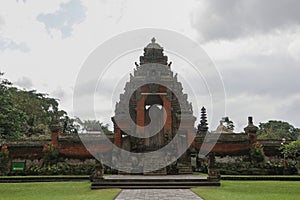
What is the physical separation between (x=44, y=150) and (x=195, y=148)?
10418 mm

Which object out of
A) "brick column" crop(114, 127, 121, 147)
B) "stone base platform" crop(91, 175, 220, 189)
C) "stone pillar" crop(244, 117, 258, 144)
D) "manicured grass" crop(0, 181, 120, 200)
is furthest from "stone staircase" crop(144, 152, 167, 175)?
"stone pillar" crop(244, 117, 258, 144)

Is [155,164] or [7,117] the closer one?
[7,117]

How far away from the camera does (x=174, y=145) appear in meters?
22.5

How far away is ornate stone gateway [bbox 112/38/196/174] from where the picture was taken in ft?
74.9

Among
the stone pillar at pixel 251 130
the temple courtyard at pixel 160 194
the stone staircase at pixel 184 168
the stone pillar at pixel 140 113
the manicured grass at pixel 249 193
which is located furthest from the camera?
the stone pillar at pixel 251 130

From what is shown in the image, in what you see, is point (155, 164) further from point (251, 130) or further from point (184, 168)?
point (251, 130)

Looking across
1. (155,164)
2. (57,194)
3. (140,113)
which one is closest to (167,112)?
(140,113)

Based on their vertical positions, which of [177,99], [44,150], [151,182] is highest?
[177,99]

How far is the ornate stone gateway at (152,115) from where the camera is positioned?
22.8m

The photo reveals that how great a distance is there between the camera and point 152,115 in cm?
2498

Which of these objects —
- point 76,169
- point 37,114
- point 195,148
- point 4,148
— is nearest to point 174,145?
point 195,148

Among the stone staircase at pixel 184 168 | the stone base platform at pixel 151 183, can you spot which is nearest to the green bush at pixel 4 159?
the stone base platform at pixel 151 183

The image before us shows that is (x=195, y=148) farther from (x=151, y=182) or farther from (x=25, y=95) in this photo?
(x=25, y=95)

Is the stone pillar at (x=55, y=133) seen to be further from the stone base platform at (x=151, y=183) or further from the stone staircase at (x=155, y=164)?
the stone base platform at (x=151, y=183)
